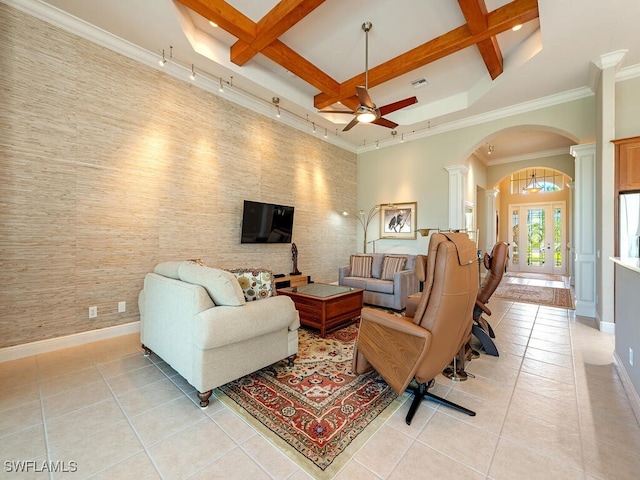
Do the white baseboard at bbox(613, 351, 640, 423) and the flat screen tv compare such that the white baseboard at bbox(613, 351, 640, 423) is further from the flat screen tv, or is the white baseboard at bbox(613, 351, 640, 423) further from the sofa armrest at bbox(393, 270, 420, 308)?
the flat screen tv

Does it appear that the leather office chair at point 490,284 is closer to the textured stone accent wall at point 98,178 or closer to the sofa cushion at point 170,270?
the sofa cushion at point 170,270

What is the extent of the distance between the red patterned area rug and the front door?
10.0 meters

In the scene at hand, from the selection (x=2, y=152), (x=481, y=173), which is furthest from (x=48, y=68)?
(x=481, y=173)

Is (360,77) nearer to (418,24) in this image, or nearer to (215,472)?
(418,24)

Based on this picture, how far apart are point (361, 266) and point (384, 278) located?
513 mm

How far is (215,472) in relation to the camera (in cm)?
146

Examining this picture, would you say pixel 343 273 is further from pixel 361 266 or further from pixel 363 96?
pixel 363 96

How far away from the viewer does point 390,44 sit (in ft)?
12.2

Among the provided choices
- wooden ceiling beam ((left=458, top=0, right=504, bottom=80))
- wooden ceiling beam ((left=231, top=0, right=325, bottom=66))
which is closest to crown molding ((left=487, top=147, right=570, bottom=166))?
wooden ceiling beam ((left=458, top=0, right=504, bottom=80))

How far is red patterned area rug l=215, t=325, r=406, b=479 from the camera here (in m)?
1.61

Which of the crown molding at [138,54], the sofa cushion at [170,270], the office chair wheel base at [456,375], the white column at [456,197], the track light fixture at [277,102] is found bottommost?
the office chair wheel base at [456,375]

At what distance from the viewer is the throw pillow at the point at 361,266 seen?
530 cm

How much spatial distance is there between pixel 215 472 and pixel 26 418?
4.89ft

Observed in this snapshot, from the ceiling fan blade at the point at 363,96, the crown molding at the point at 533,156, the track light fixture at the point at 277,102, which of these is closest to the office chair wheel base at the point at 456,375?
the ceiling fan blade at the point at 363,96
